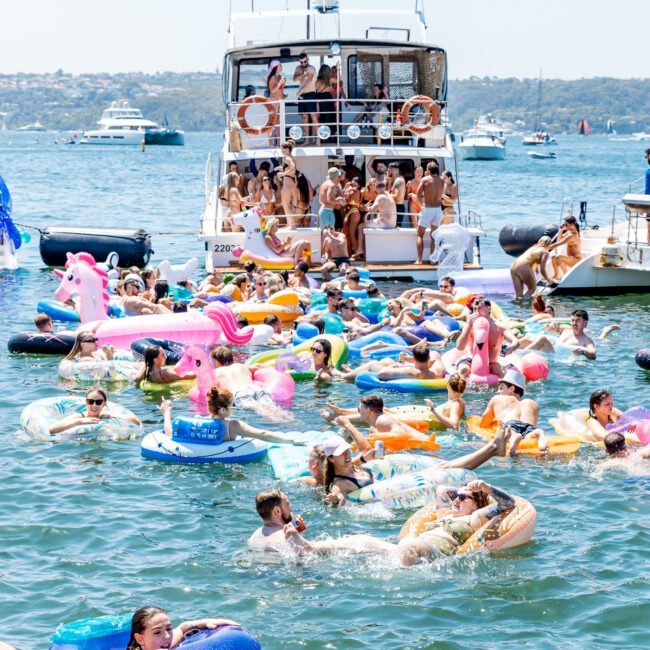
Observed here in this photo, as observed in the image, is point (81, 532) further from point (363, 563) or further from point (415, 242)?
point (415, 242)

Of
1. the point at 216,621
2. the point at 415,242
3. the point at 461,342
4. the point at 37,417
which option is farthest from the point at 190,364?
the point at 415,242

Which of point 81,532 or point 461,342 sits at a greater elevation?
point 461,342

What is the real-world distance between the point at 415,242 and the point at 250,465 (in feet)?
38.0

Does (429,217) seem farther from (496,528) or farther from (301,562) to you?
(301,562)

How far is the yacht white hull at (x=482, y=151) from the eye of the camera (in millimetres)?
103250

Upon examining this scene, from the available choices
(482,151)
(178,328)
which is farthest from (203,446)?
(482,151)

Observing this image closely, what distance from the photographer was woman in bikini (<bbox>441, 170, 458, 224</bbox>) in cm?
2200

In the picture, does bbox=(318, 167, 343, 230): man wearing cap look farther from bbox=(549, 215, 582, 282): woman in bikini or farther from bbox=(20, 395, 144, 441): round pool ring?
bbox=(20, 395, 144, 441): round pool ring

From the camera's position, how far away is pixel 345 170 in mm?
23484

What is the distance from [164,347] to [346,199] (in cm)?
767

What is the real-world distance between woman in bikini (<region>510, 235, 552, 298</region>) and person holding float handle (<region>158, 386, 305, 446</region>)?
34.7 ft

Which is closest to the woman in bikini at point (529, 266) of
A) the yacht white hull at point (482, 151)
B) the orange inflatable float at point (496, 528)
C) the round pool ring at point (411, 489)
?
the round pool ring at point (411, 489)

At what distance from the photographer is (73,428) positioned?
476 inches

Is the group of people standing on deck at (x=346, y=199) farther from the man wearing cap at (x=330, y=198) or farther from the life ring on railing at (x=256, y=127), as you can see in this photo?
the life ring on railing at (x=256, y=127)
